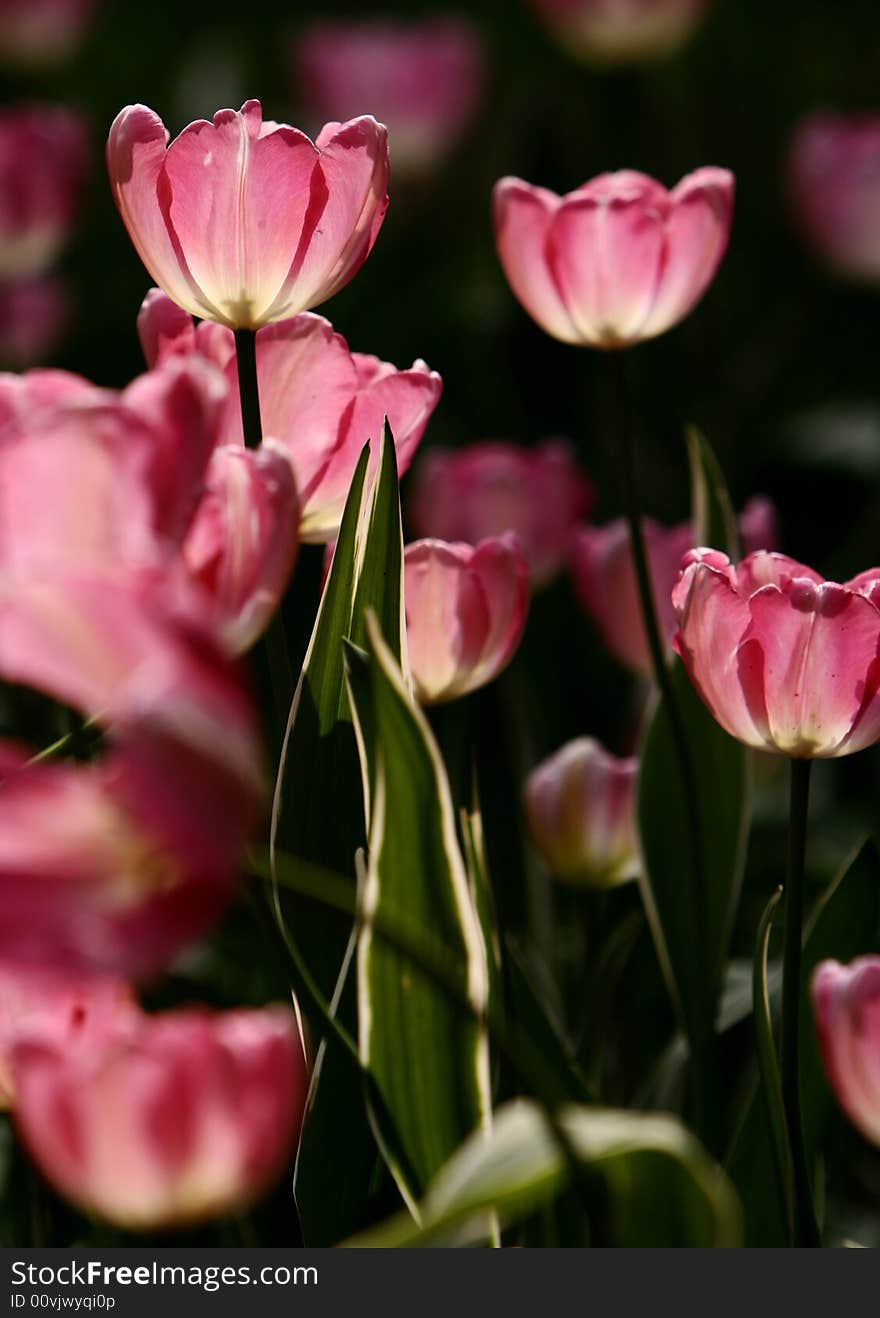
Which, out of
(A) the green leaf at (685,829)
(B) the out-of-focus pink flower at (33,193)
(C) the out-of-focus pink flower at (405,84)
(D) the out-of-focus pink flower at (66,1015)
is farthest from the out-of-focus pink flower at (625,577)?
(C) the out-of-focus pink flower at (405,84)

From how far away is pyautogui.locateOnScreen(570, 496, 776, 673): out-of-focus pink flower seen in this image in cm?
77

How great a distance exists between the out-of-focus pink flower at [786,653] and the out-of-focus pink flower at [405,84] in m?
1.65

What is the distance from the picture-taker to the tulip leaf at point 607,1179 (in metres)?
0.34

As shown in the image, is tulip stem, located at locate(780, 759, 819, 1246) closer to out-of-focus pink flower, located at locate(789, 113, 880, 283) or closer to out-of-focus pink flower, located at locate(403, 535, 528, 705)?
out-of-focus pink flower, located at locate(403, 535, 528, 705)

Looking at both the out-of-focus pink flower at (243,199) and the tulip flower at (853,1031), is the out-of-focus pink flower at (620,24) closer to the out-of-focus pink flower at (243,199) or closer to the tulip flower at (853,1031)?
the out-of-focus pink flower at (243,199)

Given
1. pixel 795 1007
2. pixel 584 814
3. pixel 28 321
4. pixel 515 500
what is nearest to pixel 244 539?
pixel 795 1007

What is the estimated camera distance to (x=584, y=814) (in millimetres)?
682

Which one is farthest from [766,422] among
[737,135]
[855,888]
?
[855,888]

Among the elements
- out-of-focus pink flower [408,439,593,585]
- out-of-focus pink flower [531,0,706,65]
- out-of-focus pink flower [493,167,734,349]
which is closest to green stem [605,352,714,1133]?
out-of-focus pink flower [493,167,734,349]

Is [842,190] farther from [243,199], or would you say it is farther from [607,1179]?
[607,1179]

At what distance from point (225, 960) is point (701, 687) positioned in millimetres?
518

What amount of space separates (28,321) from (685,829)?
1191 millimetres

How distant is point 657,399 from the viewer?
1.67 meters

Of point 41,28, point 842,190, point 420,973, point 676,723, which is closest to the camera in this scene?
point 420,973
